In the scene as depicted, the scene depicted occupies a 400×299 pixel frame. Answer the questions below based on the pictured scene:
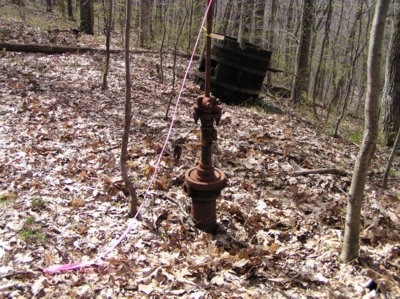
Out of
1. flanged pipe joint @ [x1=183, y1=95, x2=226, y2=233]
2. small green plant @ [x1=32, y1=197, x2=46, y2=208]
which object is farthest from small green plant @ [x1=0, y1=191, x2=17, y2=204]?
flanged pipe joint @ [x1=183, y1=95, x2=226, y2=233]

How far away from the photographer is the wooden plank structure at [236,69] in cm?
656

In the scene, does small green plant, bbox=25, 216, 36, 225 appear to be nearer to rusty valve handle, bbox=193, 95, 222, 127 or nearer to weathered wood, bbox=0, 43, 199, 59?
rusty valve handle, bbox=193, 95, 222, 127

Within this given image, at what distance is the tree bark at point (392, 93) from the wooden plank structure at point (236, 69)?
8.54 feet

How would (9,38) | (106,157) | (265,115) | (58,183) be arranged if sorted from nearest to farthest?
1. (58,183)
2. (106,157)
3. (265,115)
4. (9,38)

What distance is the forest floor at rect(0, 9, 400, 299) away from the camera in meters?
2.37

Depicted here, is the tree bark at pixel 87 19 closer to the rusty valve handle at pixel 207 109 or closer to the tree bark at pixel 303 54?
the tree bark at pixel 303 54

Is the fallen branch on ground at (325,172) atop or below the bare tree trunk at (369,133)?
below

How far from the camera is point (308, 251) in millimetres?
2836

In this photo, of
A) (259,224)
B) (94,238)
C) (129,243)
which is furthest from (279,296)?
(94,238)

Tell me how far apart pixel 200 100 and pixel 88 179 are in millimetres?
1910

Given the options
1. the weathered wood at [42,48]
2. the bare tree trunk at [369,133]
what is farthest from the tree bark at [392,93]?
the weathered wood at [42,48]

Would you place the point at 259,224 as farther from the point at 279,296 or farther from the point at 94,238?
the point at 94,238

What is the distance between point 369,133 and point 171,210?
2.04 metres

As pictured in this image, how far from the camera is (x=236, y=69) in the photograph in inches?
263
